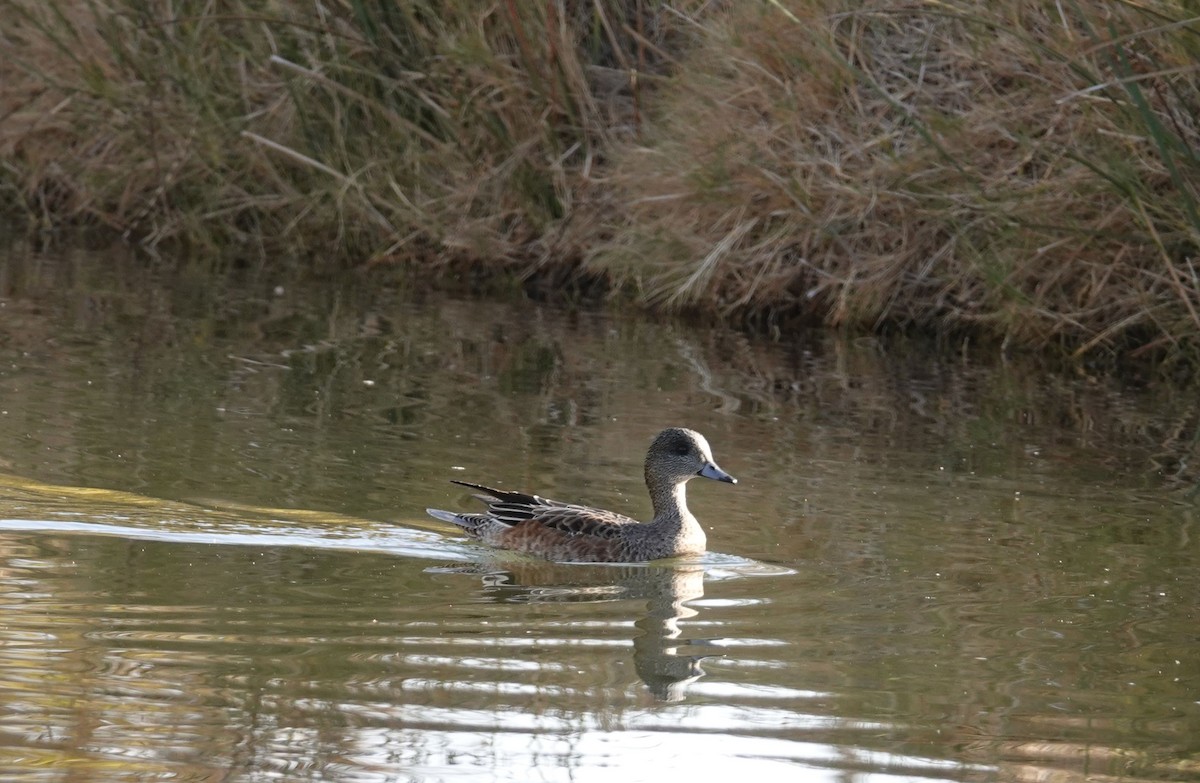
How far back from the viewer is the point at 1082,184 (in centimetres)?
1066

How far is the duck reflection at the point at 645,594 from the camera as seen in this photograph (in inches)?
196

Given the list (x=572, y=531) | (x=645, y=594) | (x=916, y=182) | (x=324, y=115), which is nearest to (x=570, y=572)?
(x=572, y=531)

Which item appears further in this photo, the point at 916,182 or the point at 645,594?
the point at 916,182

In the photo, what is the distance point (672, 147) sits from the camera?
12.6 m

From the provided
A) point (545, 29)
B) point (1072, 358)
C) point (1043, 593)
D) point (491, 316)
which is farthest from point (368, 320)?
point (1043, 593)

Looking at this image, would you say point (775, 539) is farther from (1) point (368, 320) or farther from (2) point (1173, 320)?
(1) point (368, 320)

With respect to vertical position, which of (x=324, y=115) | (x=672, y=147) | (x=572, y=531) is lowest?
(x=572, y=531)

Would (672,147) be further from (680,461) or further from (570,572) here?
(570,572)

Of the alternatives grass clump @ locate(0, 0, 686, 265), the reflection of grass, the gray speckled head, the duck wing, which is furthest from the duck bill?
grass clump @ locate(0, 0, 686, 265)

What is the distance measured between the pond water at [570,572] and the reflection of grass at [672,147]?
33.8 inches

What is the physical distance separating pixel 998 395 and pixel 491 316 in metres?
3.77

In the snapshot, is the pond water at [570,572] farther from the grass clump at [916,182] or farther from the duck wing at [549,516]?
the grass clump at [916,182]

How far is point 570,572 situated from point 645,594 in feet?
1.60

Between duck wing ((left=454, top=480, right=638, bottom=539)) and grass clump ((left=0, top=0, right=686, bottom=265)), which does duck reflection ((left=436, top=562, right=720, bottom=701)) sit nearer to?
duck wing ((left=454, top=480, right=638, bottom=539))
